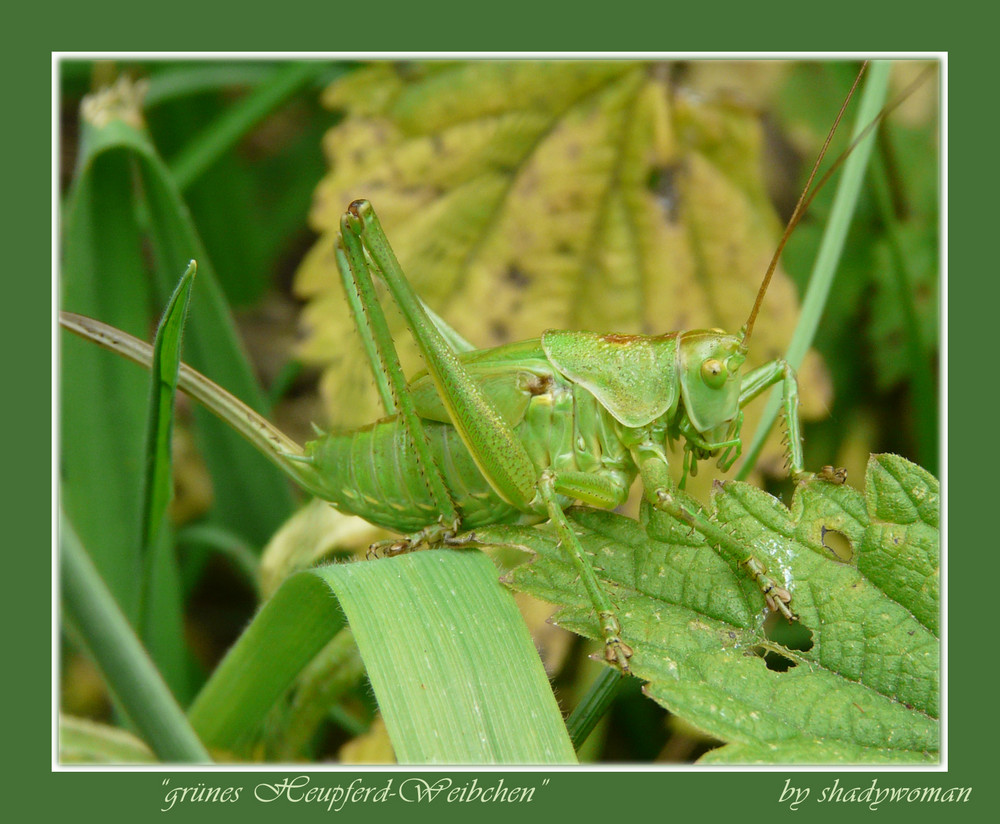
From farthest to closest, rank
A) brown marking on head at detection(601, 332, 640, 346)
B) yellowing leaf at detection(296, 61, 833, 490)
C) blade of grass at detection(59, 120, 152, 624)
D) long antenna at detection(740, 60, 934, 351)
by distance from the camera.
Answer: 1. yellowing leaf at detection(296, 61, 833, 490)
2. blade of grass at detection(59, 120, 152, 624)
3. brown marking on head at detection(601, 332, 640, 346)
4. long antenna at detection(740, 60, 934, 351)

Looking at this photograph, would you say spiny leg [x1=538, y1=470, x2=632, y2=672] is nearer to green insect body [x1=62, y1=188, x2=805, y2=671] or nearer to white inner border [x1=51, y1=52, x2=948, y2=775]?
green insect body [x1=62, y1=188, x2=805, y2=671]

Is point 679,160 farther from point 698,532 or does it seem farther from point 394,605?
point 394,605

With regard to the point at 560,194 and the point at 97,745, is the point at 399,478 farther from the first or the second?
the point at 560,194

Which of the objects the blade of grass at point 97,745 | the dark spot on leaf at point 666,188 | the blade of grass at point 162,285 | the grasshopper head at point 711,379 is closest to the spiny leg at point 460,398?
the grasshopper head at point 711,379

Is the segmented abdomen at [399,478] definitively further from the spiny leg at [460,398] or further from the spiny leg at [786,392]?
the spiny leg at [786,392]

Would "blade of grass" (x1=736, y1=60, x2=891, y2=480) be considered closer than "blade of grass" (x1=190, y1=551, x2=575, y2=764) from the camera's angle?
No

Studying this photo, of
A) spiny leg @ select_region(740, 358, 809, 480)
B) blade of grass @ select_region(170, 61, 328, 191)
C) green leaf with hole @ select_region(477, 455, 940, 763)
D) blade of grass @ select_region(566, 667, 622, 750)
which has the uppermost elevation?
blade of grass @ select_region(170, 61, 328, 191)

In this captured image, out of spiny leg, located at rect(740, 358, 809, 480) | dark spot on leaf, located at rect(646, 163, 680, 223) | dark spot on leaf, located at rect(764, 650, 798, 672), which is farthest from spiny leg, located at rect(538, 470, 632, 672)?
dark spot on leaf, located at rect(646, 163, 680, 223)
